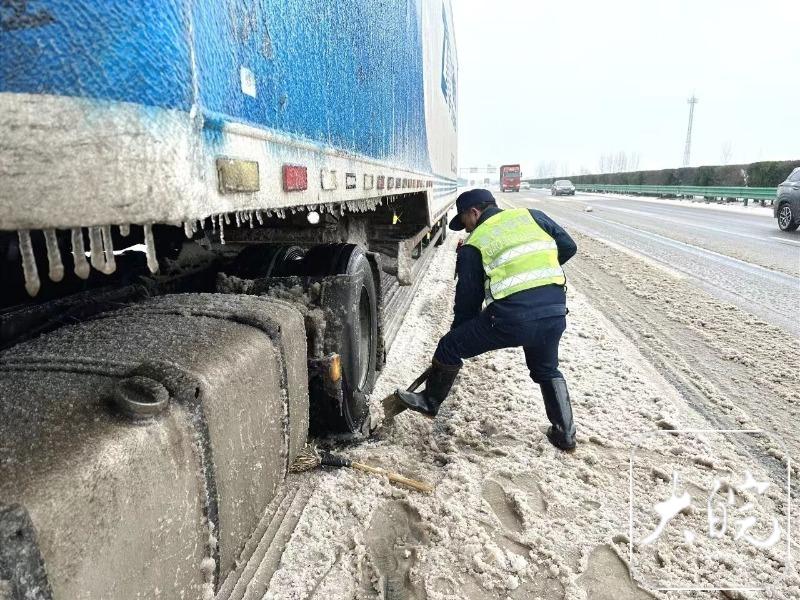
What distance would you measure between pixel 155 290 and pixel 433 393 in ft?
5.45

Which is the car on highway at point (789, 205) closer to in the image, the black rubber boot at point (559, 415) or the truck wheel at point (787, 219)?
the truck wheel at point (787, 219)

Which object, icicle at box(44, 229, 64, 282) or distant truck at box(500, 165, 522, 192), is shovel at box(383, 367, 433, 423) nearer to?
icicle at box(44, 229, 64, 282)

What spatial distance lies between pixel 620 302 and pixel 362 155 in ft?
15.9

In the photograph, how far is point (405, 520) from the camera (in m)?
2.38

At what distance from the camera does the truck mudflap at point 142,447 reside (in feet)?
2.85

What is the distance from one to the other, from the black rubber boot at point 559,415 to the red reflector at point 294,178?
2072 millimetres

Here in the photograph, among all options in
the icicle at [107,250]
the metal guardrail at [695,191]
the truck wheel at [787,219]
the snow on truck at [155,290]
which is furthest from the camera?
the metal guardrail at [695,191]

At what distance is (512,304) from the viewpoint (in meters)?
2.97

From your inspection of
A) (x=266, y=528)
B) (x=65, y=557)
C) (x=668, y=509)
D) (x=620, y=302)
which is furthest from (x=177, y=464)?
(x=620, y=302)

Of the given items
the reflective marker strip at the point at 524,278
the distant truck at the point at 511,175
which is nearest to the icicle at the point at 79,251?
the reflective marker strip at the point at 524,278

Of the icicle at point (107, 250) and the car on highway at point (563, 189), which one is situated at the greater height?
the icicle at point (107, 250)

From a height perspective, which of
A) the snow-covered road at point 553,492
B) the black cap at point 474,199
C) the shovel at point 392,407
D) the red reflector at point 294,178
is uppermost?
the red reflector at point 294,178

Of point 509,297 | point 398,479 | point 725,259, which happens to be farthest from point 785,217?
point 398,479

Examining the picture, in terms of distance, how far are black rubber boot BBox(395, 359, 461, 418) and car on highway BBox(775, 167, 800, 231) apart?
14.7m
